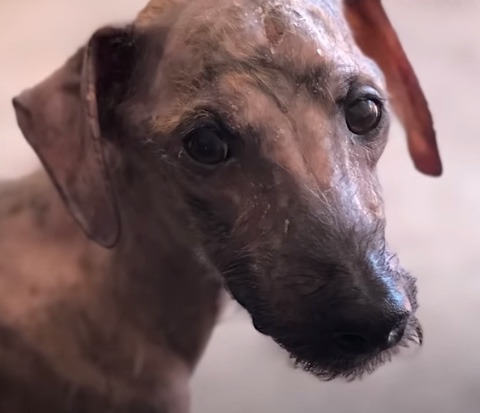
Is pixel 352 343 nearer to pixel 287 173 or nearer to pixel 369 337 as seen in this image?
pixel 369 337

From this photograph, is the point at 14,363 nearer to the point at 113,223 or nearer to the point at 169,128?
the point at 113,223

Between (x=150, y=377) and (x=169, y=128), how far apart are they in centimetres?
36

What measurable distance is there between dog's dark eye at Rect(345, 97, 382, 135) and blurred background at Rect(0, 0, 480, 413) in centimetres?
35

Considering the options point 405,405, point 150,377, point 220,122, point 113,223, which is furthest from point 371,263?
point 405,405

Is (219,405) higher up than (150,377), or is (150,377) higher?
(150,377)

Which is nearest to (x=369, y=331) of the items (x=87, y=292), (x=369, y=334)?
(x=369, y=334)

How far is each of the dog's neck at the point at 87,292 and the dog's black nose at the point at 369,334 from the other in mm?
267

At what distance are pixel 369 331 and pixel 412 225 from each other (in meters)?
0.81

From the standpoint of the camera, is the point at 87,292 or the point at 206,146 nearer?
the point at 206,146

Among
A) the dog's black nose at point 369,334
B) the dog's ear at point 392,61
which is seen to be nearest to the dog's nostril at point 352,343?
the dog's black nose at point 369,334

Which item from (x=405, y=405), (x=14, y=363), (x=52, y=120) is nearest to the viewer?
(x=52, y=120)

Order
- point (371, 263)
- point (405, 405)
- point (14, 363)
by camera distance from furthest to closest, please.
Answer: point (405, 405) < point (14, 363) < point (371, 263)

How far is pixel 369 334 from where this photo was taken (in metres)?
A: 0.74

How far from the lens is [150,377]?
1054 millimetres
